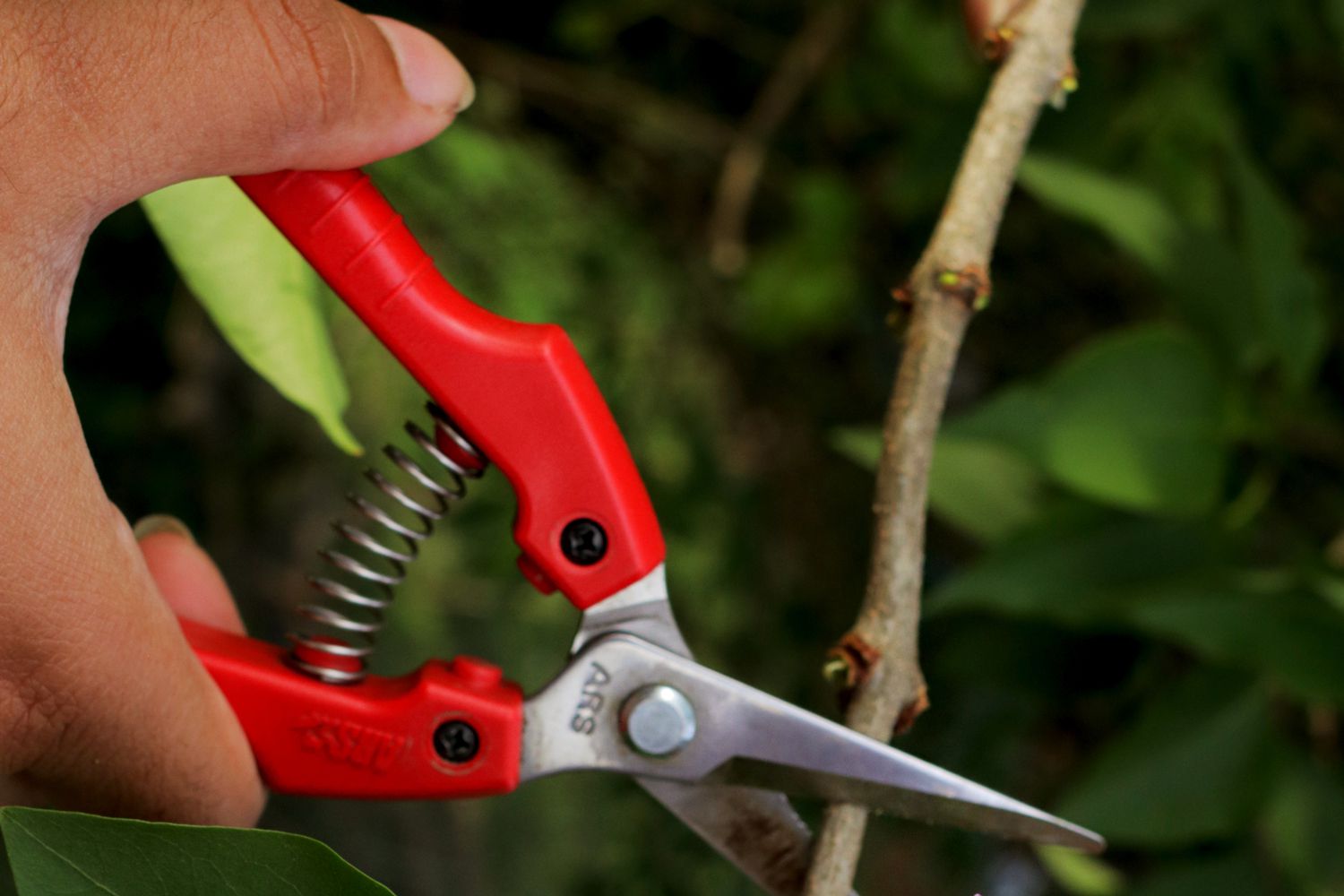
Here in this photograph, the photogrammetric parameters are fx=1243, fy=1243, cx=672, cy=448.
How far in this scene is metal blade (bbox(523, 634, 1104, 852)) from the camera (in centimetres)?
36

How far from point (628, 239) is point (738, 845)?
2.50 ft

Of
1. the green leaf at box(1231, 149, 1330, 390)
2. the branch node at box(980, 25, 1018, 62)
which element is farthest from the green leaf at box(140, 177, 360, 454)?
the green leaf at box(1231, 149, 1330, 390)

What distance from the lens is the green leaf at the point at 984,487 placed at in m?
0.63

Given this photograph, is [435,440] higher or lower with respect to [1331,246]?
lower

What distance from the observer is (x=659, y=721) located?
38cm

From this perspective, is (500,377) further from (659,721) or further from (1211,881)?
(1211,881)

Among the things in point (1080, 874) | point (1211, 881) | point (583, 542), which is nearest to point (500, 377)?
point (583, 542)

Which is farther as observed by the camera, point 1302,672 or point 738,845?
point 1302,672

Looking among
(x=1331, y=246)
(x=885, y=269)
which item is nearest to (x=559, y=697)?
(x=1331, y=246)

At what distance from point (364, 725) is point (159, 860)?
0.11 m

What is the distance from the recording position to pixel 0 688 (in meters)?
0.31

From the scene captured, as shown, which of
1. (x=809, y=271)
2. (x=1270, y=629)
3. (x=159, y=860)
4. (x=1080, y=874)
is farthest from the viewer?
(x=809, y=271)

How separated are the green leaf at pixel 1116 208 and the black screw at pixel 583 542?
0.36 m

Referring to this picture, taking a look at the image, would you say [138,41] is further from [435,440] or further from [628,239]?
[628,239]
